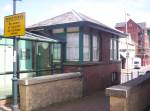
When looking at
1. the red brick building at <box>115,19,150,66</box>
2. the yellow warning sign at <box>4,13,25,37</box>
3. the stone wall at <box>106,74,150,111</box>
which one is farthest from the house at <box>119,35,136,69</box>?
the yellow warning sign at <box>4,13,25,37</box>

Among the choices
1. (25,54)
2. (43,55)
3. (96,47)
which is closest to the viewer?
(25,54)

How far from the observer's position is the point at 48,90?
10.0 meters

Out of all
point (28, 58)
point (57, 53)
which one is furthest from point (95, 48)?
point (28, 58)

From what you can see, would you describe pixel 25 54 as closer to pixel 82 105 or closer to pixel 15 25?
pixel 15 25

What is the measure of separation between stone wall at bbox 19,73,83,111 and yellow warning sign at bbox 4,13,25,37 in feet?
6.59

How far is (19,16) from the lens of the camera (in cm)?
813

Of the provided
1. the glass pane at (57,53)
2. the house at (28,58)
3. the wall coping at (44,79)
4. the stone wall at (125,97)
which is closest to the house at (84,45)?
the glass pane at (57,53)

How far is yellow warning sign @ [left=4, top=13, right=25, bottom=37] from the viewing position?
801cm

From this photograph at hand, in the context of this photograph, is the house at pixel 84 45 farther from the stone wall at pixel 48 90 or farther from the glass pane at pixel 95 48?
the stone wall at pixel 48 90

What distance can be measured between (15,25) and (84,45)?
19.4 feet

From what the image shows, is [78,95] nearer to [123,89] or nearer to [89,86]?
[89,86]

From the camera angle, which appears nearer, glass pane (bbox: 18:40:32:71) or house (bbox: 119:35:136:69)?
glass pane (bbox: 18:40:32:71)

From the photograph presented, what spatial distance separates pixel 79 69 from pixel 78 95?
4.95ft

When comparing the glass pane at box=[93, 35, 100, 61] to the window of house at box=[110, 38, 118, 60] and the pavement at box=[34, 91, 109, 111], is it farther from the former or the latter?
the pavement at box=[34, 91, 109, 111]
